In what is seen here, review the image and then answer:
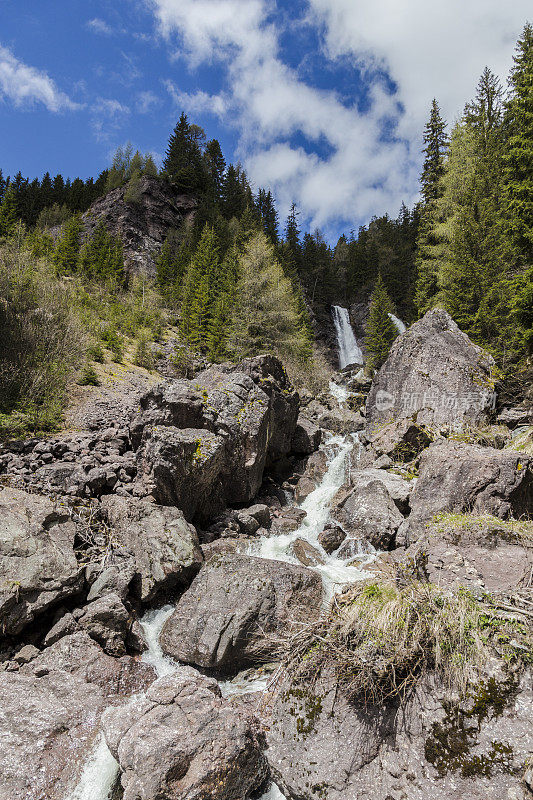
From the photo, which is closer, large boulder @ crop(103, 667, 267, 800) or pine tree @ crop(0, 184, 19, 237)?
large boulder @ crop(103, 667, 267, 800)

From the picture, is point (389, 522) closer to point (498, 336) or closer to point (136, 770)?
point (136, 770)

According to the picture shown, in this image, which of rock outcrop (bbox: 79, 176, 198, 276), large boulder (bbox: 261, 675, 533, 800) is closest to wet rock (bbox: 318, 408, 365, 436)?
large boulder (bbox: 261, 675, 533, 800)

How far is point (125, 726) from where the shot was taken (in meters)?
4.36

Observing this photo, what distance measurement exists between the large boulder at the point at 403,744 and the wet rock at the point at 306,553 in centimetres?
591

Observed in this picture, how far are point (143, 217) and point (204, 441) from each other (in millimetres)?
53204

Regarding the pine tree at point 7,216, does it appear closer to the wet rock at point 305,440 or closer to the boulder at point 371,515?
the wet rock at point 305,440

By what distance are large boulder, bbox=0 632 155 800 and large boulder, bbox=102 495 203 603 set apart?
5.41ft

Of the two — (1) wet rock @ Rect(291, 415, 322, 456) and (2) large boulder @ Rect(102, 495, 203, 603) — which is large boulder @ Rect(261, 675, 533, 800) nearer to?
(2) large boulder @ Rect(102, 495, 203, 603)

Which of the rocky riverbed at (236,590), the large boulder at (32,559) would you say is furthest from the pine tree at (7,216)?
the large boulder at (32,559)

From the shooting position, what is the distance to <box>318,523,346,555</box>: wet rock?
34.2ft

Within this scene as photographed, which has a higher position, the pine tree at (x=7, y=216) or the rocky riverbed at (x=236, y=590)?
the pine tree at (x=7, y=216)

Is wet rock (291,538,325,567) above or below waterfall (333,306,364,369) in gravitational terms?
below

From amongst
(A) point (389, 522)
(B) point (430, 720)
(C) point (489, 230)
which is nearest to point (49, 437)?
(A) point (389, 522)

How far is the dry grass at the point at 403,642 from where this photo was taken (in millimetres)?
3111
